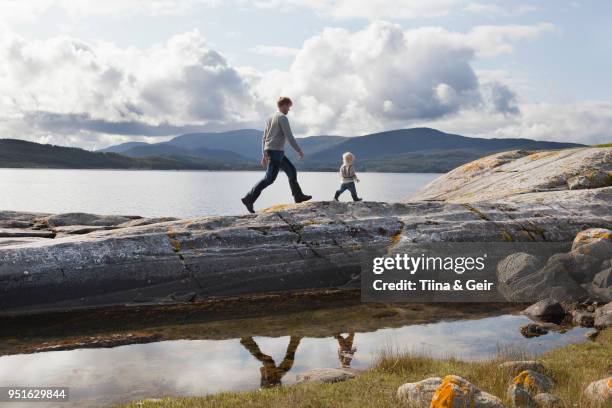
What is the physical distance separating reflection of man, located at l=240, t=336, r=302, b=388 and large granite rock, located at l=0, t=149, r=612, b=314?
3.79 meters

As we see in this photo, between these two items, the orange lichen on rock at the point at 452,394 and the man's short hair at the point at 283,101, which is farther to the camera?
the man's short hair at the point at 283,101

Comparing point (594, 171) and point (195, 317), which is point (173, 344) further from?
point (594, 171)

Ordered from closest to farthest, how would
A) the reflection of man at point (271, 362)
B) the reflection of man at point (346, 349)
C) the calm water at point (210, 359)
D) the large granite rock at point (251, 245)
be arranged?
1. the calm water at point (210, 359)
2. the reflection of man at point (271, 362)
3. the reflection of man at point (346, 349)
4. the large granite rock at point (251, 245)

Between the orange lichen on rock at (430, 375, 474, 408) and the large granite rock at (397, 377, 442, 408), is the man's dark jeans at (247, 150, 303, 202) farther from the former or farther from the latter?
the orange lichen on rock at (430, 375, 474, 408)

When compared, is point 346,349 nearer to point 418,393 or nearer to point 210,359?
point 210,359

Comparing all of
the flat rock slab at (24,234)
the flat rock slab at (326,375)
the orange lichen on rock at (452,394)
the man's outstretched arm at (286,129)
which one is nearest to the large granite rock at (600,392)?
the orange lichen on rock at (452,394)

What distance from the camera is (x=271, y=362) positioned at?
9914mm

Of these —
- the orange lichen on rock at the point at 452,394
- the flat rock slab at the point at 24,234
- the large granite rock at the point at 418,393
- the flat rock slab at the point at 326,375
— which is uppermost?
the flat rock slab at the point at 24,234

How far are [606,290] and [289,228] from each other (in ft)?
31.2

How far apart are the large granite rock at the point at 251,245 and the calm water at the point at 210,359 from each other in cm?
332

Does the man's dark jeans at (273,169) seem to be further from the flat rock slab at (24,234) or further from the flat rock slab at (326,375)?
the flat rock slab at (326,375)

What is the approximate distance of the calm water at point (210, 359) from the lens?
8742mm

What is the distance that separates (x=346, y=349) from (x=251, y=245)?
5.50 m

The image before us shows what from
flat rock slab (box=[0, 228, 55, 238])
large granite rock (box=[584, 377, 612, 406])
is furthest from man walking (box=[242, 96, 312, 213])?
large granite rock (box=[584, 377, 612, 406])
